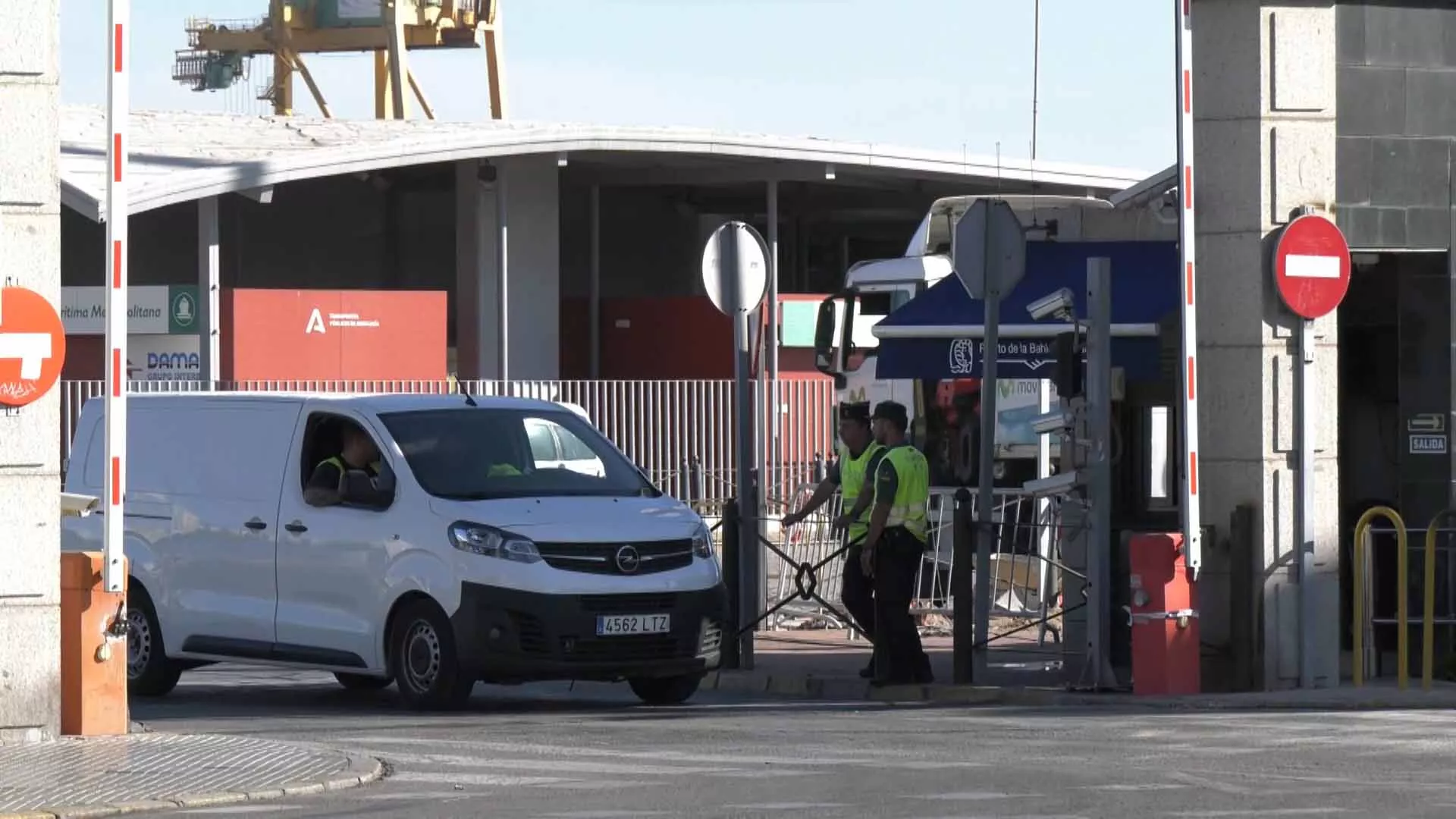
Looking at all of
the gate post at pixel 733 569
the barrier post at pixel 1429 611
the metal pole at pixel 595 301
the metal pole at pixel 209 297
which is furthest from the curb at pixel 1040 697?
the metal pole at pixel 595 301

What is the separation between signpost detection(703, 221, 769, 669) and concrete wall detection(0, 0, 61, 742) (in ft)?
19.9

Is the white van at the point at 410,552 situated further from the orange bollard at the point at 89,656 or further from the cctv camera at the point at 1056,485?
the orange bollard at the point at 89,656

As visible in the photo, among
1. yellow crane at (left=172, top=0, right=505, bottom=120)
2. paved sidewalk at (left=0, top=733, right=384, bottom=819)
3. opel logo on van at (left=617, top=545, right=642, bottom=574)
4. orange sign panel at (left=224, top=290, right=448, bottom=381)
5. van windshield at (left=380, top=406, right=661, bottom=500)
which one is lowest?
paved sidewalk at (left=0, top=733, right=384, bottom=819)

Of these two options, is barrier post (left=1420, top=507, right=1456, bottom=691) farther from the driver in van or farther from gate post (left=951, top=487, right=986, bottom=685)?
the driver in van

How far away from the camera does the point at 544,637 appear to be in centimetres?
1448

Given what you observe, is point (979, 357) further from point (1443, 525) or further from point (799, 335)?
point (799, 335)

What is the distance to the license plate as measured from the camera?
47.9ft

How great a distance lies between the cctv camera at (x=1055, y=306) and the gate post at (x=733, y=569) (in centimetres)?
244

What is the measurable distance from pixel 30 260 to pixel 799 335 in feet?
94.5

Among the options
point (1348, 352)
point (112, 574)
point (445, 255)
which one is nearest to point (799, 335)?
point (445, 255)

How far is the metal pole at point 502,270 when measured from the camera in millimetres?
36406

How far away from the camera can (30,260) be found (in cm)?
1231

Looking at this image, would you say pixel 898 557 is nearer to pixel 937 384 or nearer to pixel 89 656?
pixel 89 656

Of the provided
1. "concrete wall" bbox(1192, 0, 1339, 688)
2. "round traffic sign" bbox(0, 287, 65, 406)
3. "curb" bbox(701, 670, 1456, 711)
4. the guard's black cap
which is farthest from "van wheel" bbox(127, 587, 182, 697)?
"concrete wall" bbox(1192, 0, 1339, 688)
